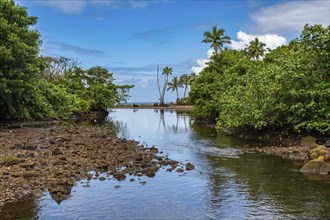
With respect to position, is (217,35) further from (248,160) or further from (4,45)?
(248,160)

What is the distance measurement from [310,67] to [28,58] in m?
20.1

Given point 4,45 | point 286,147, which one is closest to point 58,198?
point 286,147

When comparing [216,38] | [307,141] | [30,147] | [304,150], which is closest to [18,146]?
[30,147]

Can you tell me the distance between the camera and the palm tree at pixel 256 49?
217 feet

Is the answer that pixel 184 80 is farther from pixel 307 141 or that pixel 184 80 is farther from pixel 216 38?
pixel 307 141

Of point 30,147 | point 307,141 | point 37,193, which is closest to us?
point 37,193

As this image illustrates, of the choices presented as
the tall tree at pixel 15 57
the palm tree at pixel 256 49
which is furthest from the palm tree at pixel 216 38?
the tall tree at pixel 15 57

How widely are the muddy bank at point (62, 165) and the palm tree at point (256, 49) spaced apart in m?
50.2

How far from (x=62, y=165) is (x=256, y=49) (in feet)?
→ 188

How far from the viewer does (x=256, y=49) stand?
66000 mm

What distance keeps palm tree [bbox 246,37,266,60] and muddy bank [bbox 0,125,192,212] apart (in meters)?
50.2

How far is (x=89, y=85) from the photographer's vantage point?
5831cm

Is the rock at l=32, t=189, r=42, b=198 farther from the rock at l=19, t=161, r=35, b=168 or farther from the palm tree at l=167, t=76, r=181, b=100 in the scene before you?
the palm tree at l=167, t=76, r=181, b=100

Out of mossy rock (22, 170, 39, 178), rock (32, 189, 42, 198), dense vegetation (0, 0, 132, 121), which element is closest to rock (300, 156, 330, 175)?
rock (32, 189, 42, 198)
